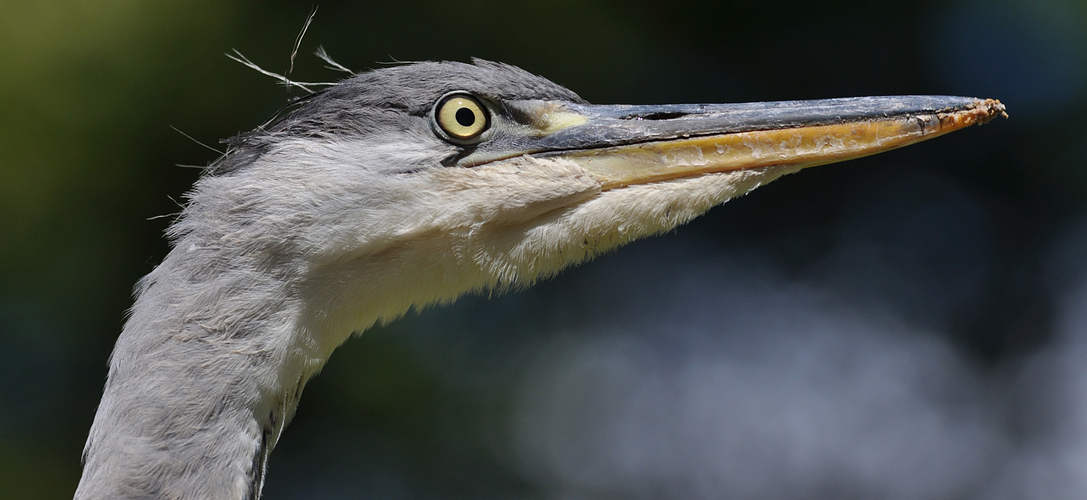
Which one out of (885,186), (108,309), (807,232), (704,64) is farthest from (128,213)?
(885,186)

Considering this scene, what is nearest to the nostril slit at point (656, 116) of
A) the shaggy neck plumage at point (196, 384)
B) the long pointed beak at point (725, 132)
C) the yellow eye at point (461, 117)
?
the long pointed beak at point (725, 132)

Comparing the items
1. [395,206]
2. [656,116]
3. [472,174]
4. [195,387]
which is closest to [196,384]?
[195,387]

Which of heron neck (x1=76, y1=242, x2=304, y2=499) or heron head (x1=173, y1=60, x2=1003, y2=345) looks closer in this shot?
heron neck (x1=76, y1=242, x2=304, y2=499)

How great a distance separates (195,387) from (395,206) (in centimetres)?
54

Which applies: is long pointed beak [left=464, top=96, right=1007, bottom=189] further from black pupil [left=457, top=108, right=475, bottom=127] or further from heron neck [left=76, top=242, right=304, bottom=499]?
heron neck [left=76, top=242, right=304, bottom=499]

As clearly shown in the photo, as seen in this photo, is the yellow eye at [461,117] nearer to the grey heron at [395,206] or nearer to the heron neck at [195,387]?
the grey heron at [395,206]

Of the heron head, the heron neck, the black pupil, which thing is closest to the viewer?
the heron neck

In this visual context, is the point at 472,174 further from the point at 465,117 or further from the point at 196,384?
the point at 196,384

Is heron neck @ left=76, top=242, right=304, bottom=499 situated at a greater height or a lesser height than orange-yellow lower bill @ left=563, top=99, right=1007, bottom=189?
lesser

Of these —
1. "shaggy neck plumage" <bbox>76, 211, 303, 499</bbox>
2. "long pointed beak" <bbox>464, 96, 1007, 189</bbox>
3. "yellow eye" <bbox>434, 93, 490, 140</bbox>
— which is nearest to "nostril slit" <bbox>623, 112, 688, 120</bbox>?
"long pointed beak" <bbox>464, 96, 1007, 189</bbox>

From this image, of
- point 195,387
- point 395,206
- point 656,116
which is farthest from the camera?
point 656,116

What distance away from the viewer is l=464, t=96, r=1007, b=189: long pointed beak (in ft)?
5.43

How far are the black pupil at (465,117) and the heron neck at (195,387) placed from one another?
1.76 ft

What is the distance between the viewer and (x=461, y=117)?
175 centimetres
